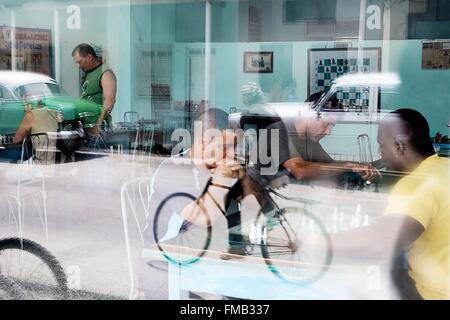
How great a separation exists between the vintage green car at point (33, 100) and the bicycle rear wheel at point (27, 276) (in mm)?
2152

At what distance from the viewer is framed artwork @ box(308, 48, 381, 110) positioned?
618cm

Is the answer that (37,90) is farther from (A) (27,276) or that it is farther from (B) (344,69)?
(B) (344,69)

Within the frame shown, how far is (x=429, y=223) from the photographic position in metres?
2.22

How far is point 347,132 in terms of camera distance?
588 centimetres

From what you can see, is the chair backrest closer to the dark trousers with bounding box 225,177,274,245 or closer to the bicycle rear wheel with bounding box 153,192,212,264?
the bicycle rear wheel with bounding box 153,192,212,264

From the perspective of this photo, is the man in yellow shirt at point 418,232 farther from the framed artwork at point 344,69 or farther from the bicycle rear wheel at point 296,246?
the framed artwork at point 344,69

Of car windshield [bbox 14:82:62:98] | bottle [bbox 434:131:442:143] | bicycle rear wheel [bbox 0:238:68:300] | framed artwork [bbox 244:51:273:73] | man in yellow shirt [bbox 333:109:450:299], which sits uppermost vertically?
framed artwork [bbox 244:51:273:73]

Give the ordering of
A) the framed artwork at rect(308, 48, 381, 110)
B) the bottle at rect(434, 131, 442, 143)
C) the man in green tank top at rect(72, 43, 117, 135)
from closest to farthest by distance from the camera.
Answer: the bottle at rect(434, 131, 442, 143) → the framed artwork at rect(308, 48, 381, 110) → the man in green tank top at rect(72, 43, 117, 135)

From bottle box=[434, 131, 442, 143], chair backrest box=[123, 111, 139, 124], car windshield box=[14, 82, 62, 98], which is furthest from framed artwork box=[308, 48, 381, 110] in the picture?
car windshield box=[14, 82, 62, 98]

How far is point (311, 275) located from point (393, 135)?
2.36 feet

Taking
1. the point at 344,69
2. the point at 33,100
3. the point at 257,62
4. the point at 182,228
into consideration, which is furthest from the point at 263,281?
the point at 257,62

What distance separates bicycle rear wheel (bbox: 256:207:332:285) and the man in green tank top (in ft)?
10.4

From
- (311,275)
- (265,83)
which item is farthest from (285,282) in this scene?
(265,83)
